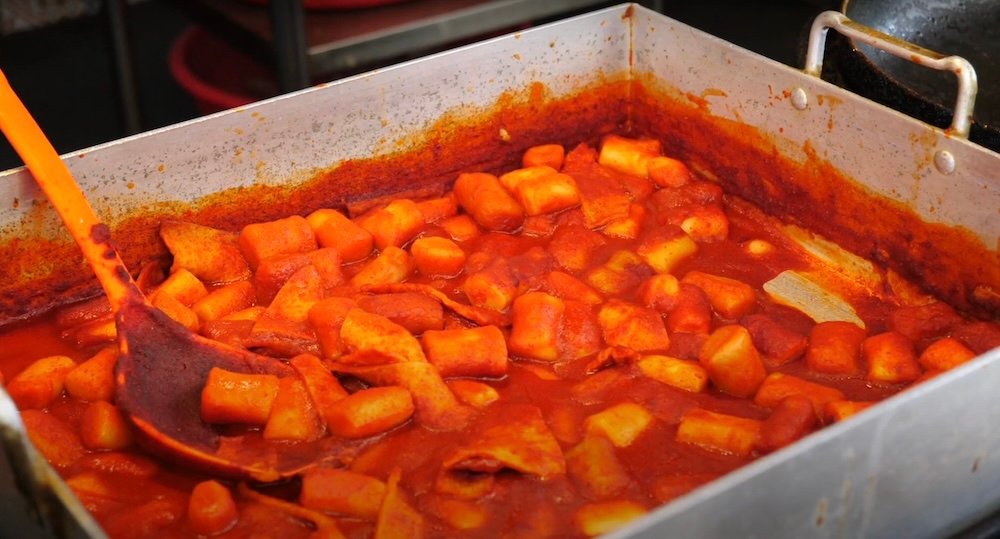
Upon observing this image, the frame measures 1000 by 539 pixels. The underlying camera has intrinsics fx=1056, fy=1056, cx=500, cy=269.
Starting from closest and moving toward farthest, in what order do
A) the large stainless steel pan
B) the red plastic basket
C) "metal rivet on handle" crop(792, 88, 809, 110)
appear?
the large stainless steel pan, "metal rivet on handle" crop(792, 88, 809, 110), the red plastic basket

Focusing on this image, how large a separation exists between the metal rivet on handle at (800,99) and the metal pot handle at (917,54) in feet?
0.25

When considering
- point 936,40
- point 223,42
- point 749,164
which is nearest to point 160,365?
point 749,164

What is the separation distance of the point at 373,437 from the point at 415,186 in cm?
75

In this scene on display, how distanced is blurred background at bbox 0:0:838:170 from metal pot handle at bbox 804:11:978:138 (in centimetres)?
17

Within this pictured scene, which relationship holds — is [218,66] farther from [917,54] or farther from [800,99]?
[917,54]

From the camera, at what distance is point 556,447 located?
1424mm

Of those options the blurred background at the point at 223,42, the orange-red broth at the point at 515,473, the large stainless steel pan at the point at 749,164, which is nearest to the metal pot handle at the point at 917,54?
the large stainless steel pan at the point at 749,164

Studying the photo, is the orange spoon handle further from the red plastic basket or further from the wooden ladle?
the red plastic basket

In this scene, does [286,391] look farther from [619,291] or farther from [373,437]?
[619,291]

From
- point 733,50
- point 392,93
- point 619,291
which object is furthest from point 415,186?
point 733,50

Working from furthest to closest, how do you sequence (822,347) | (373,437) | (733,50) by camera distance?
(733,50) → (822,347) → (373,437)

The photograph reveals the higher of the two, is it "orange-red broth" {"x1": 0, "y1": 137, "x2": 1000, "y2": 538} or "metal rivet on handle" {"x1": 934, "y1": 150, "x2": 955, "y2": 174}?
"metal rivet on handle" {"x1": 934, "y1": 150, "x2": 955, "y2": 174}

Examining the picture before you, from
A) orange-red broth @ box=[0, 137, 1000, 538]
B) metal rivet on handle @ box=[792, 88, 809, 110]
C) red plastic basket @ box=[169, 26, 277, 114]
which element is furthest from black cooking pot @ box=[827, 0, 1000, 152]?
red plastic basket @ box=[169, 26, 277, 114]

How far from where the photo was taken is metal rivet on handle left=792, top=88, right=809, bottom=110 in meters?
1.88
